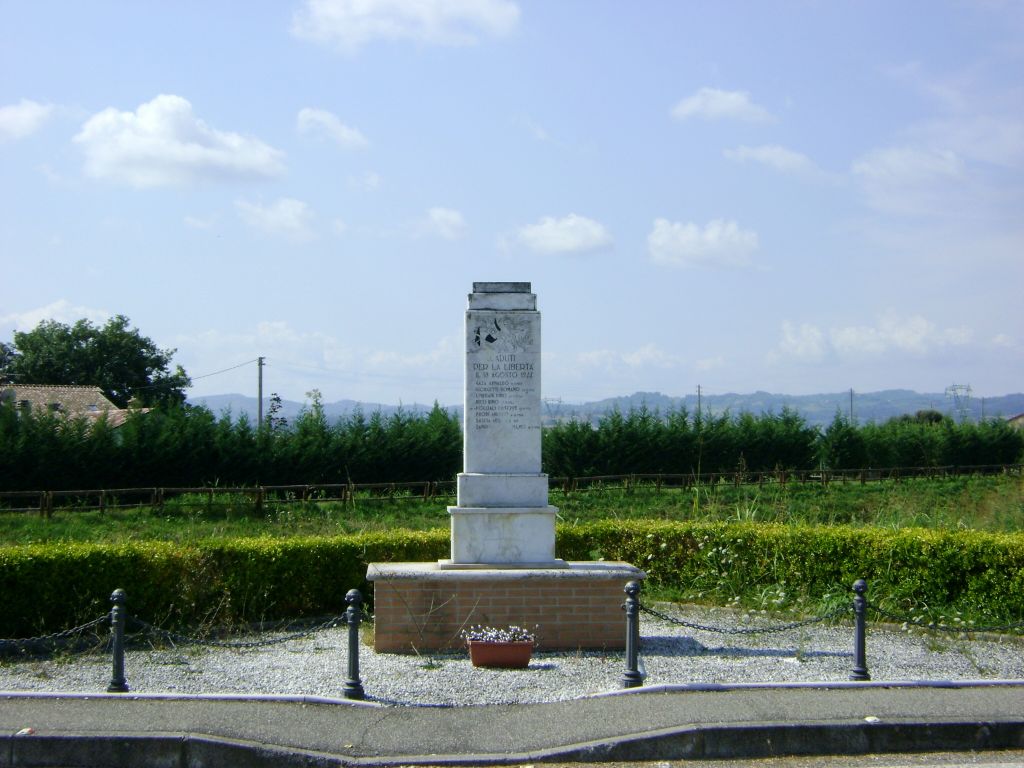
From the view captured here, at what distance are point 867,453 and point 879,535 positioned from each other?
3878cm

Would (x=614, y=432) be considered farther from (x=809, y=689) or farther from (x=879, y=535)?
(x=809, y=689)

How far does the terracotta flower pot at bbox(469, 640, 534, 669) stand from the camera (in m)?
9.56

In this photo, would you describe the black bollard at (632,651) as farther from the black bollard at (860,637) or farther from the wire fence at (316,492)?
the wire fence at (316,492)

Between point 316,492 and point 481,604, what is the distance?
2624 centimetres

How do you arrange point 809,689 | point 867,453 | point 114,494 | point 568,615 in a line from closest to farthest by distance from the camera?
point 809,689 < point 568,615 < point 114,494 < point 867,453

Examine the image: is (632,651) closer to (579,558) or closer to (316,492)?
(579,558)

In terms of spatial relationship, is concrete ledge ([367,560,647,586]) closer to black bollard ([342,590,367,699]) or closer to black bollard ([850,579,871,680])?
black bollard ([342,590,367,699])

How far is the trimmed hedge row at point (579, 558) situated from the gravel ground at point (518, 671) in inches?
Result: 38.3

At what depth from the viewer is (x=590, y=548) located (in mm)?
14398

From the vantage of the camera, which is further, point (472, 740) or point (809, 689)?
point (809, 689)

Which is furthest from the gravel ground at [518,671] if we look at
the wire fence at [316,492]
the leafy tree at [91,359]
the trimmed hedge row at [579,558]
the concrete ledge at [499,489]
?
the leafy tree at [91,359]

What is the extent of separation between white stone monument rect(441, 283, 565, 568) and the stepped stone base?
0.40 metres

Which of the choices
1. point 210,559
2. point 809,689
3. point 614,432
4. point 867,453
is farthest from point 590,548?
point 867,453

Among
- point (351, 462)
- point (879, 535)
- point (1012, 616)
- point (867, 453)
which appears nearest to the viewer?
point (1012, 616)
